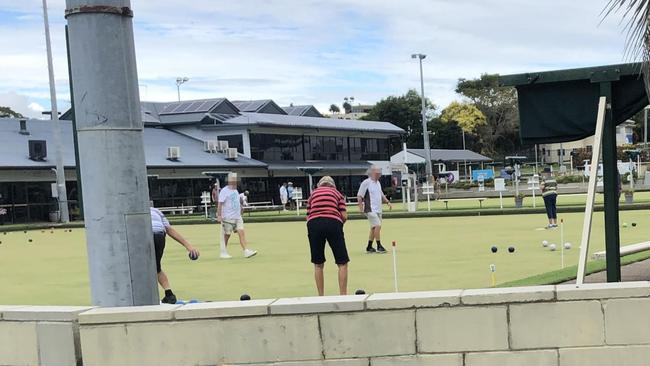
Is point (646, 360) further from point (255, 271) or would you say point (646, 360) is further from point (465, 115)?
point (465, 115)

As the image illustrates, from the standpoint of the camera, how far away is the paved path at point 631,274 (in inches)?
308

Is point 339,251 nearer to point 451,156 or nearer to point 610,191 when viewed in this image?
point 610,191

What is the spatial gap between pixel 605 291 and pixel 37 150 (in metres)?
36.9

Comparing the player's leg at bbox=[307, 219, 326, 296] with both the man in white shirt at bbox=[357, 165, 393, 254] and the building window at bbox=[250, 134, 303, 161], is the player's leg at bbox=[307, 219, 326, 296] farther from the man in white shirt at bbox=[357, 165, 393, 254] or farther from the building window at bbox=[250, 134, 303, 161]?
the building window at bbox=[250, 134, 303, 161]

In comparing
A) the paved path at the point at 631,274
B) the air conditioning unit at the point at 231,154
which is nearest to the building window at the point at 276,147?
the air conditioning unit at the point at 231,154

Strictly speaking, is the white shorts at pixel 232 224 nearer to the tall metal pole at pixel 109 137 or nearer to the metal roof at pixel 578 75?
the metal roof at pixel 578 75

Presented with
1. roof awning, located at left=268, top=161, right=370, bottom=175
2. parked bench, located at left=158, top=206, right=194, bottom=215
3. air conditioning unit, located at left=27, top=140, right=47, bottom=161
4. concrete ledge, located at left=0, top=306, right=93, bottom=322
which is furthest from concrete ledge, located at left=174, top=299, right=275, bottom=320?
roof awning, located at left=268, top=161, right=370, bottom=175

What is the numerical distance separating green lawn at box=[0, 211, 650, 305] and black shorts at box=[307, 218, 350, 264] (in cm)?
101

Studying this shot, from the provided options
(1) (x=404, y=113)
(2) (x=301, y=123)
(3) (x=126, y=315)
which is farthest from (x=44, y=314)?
(1) (x=404, y=113)

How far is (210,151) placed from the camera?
47.3m

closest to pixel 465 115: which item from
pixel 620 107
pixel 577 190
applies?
pixel 577 190

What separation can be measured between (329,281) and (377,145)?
172 feet

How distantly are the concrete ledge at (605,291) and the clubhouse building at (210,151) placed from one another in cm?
3130

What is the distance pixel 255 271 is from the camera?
1159 centimetres
